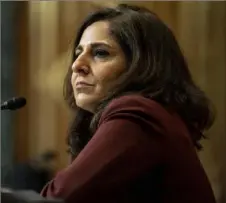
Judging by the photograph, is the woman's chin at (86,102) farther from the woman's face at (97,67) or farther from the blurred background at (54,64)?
the blurred background at (54,64)

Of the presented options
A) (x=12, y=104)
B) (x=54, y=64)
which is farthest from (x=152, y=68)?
(x=54, y=64)

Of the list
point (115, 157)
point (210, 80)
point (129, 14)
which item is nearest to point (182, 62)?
point (129, 14)

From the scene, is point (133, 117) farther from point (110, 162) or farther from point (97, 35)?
point (97, 35)

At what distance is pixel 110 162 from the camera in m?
0.67

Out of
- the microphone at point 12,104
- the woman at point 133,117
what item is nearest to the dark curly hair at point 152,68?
the woman at point 133,117

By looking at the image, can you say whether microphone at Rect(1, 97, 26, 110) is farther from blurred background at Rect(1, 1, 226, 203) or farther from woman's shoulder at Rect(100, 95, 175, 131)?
woman's shoulder at Rect(100, 95, 175, 131)

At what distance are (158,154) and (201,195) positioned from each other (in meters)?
0.10

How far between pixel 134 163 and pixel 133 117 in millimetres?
56

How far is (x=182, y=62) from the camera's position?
2.76 ft

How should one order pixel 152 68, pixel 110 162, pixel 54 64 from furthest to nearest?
pixel 54 64, pixel 152 68, pixel 110 162

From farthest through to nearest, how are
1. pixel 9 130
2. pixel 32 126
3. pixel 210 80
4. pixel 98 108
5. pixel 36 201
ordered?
pixel 210 80, pixel 32 126, pixel 9 130, pixel 98 108, pixel 36 201

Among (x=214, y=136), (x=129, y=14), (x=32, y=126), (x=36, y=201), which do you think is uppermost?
(x=129, y=14)

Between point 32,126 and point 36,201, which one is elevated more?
point 36,201

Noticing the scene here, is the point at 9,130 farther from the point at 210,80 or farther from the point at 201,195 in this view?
the point at 210,80
